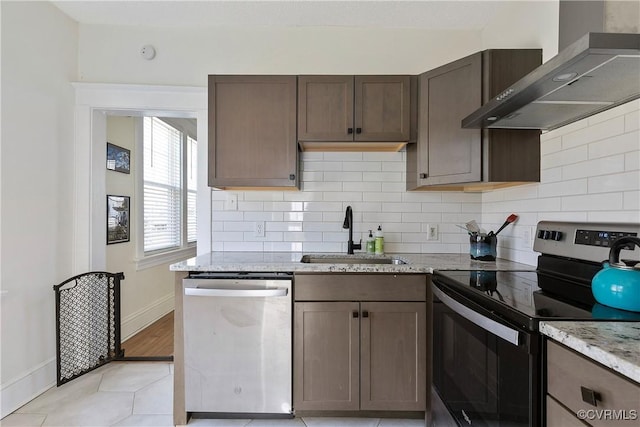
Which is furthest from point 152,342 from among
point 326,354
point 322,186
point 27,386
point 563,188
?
point 563,188

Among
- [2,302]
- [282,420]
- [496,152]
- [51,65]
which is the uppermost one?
[51,65]

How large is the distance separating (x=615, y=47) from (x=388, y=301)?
1.35 m

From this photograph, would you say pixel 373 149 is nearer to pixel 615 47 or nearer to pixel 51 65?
pixel 615 47

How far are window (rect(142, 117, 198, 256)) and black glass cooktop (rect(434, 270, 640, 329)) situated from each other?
121 inches

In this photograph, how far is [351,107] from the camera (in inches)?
80.3

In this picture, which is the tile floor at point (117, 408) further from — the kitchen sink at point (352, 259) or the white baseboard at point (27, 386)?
the kitchen sink at point (352, 259)

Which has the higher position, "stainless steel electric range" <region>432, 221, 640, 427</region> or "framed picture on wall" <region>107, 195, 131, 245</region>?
"framed picture on wall" <region>107, 195, 131, 245</region>

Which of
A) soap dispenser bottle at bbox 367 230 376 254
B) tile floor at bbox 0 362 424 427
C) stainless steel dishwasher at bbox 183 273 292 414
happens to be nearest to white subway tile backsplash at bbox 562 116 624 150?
soap dispenser bottle at bbox 367 230 376 254

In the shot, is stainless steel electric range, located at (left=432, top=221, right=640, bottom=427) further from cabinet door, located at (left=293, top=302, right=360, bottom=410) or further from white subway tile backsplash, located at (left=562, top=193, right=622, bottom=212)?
cabinet door, located at (left=293, top=302, right=360, bottom=410)

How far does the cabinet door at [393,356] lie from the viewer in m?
1.72

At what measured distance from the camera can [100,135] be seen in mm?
2441

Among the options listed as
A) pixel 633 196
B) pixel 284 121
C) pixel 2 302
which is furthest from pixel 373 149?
pixel 2 302

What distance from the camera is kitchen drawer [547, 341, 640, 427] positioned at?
0.64 meters

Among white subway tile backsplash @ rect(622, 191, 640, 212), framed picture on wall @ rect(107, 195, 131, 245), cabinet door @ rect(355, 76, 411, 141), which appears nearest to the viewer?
white subway tile backsplash @ rect(622, 191, 640, 212)
